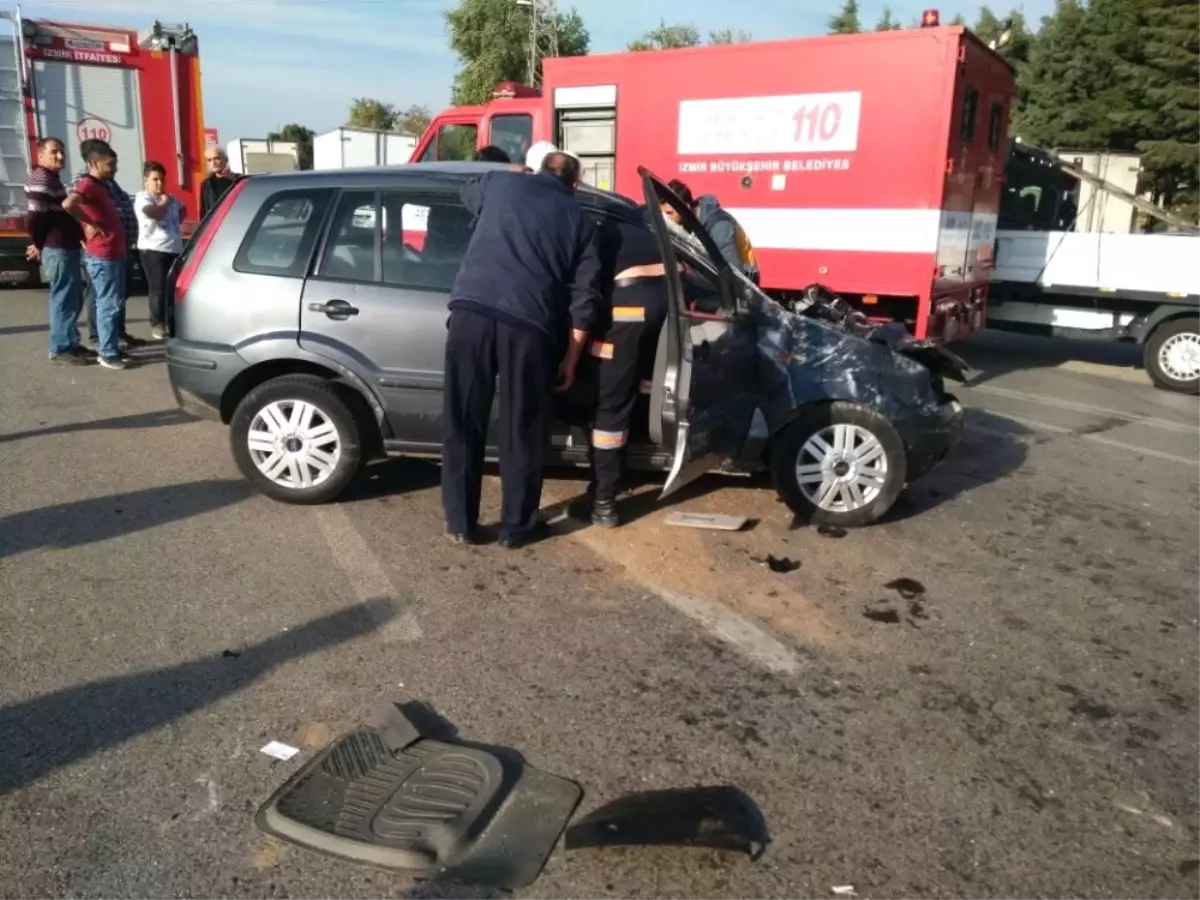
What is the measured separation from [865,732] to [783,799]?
508 millimetres

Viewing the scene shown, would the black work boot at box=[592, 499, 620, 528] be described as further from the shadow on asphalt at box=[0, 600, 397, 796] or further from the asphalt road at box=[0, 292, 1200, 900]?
the shadow on asphalt at box=[0, 600, 397, 796]

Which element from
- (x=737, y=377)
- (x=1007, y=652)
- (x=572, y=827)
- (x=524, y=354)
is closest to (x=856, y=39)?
(x=737, y=377)

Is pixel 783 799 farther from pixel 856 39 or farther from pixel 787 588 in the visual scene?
pixel 856 39

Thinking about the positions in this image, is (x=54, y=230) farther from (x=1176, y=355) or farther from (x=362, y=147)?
(x=362, y=147)

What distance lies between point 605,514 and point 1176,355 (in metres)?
7.40

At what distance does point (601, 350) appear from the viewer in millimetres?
4668

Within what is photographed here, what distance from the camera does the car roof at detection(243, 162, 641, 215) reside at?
5.05 meters

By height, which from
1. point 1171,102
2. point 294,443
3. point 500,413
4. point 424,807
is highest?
point 1171,102

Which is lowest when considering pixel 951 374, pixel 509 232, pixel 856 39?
pixel 951 374

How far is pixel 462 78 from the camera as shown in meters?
38.5

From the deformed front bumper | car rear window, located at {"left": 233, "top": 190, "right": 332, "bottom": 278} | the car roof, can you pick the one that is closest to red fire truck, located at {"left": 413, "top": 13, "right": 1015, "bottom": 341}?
the deformed front bumper

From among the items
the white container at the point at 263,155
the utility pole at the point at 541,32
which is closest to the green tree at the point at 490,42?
the utility pole at the point at 541,32

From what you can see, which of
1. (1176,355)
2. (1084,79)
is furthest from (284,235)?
(1084,79)

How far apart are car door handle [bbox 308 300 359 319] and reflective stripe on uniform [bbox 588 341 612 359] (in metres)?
1.25
